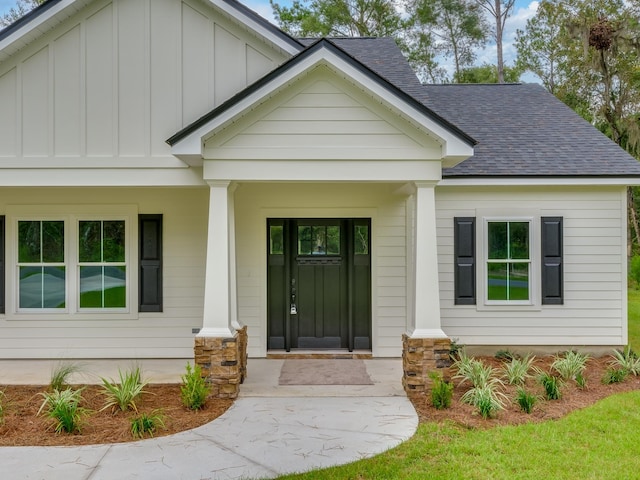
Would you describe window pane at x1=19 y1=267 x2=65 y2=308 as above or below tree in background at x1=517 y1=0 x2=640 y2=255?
below

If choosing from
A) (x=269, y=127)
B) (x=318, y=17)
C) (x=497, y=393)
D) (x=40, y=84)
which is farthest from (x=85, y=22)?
(x=318, y=17)

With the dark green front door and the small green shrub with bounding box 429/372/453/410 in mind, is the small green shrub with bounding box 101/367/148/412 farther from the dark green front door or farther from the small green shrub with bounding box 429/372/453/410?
the small green shrub with bounding box 429/372/453/410

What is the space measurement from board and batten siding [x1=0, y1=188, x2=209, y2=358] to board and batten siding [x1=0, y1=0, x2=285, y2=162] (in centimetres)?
137

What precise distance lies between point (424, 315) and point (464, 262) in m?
2.46

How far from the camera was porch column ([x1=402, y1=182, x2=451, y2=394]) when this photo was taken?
6.12 meters

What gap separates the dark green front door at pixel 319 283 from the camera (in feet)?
28.1

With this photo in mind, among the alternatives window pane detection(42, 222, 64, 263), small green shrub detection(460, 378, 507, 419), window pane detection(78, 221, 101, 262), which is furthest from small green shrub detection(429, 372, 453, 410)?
window pane detection(42, 222, 64, 263)

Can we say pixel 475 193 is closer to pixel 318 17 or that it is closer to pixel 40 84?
pixel 40 84

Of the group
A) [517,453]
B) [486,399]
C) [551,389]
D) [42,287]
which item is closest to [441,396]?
[486,399]

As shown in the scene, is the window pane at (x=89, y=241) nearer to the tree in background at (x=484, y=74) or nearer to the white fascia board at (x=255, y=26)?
the white fascia board at (x=255, y=26)

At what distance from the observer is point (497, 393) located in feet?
19.6

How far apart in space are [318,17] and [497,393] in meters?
19.5

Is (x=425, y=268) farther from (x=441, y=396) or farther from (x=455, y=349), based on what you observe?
(x=455, y=349)

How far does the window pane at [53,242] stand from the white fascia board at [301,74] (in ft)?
11.9
